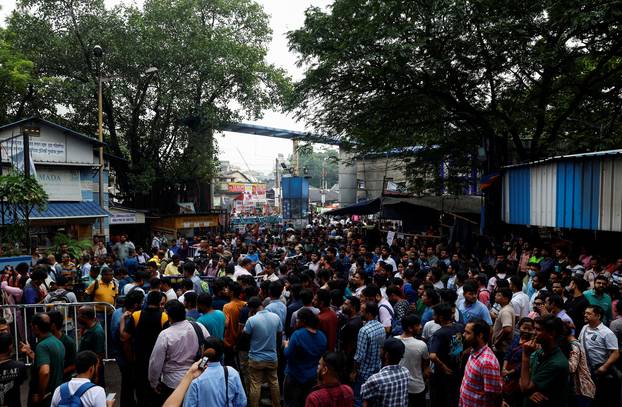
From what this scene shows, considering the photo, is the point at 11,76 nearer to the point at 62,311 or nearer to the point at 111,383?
the point at 62,311

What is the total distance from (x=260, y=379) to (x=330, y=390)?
8.02 ft

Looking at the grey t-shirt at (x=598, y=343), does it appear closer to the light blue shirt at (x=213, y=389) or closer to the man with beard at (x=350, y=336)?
the man with beard at (x=350, y=336)

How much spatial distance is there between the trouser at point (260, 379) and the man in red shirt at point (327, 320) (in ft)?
2.32

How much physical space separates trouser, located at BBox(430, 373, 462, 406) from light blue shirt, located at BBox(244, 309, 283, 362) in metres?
1.87

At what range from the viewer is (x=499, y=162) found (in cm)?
1678

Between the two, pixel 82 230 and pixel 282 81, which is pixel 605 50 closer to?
pixel 282 81

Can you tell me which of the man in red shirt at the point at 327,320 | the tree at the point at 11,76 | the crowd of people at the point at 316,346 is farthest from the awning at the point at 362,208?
the man in red shirt at the point at 327,320

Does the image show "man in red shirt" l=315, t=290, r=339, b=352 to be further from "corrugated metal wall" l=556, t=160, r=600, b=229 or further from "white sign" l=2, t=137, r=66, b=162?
"white sign" l=2, t=137, r=66, b=162

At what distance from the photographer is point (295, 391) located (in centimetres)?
584

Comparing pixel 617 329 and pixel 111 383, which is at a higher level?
pixel 617 329

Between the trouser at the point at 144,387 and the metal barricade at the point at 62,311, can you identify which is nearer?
the trouser at the point at 144,387

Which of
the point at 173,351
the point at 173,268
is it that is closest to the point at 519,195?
the point at 173,268

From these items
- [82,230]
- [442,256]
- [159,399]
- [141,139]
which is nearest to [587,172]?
[442,256]

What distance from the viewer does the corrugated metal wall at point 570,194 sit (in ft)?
31.6
